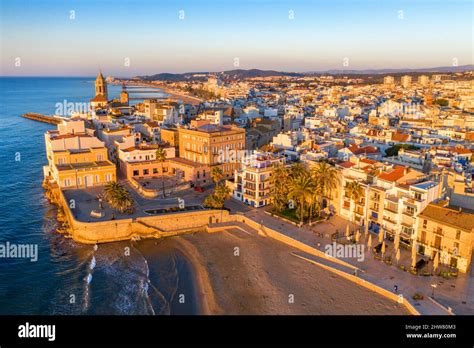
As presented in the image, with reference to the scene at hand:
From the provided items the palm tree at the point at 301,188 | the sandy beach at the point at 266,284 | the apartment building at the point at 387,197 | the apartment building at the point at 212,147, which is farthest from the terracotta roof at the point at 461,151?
the sandy beach at the point at 266,284

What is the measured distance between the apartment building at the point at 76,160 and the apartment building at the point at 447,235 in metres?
43.4

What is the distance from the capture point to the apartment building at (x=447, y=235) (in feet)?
118

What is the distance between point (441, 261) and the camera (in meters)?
37.9

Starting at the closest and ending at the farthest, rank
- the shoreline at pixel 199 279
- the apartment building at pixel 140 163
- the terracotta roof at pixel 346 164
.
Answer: the shoreline at pixel 199 279 → the terracotta roof at pixel 346 164 → the apartment building at pixel 140 163

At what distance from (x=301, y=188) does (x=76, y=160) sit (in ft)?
123

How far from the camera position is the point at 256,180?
52.1 meters

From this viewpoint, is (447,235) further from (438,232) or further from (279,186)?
(279,186)

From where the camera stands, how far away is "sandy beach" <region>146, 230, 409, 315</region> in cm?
3222

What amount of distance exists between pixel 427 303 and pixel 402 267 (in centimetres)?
569

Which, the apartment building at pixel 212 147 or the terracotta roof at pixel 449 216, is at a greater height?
the apartment building at pixel 212 147

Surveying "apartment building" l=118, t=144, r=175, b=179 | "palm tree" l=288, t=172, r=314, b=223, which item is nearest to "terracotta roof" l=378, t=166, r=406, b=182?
"palm tree" l=288, t=172, r=314, b=223

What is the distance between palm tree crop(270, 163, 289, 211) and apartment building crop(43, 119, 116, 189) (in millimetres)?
25789

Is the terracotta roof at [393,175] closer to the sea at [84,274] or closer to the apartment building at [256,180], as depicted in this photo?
the apartment building at [256,180]
